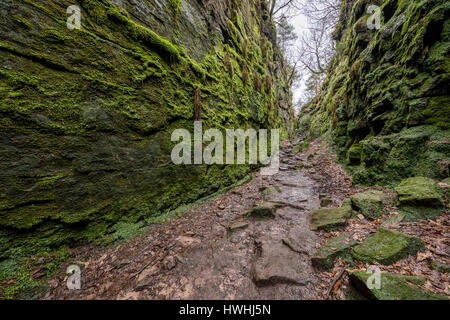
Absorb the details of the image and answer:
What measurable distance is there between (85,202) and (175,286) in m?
2.40

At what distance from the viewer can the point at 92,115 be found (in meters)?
2.97

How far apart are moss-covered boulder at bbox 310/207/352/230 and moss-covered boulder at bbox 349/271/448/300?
4.41 ft

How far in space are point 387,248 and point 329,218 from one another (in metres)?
1.16

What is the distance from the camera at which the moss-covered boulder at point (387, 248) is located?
2.21 m

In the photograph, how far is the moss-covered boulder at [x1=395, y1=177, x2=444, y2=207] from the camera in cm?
287

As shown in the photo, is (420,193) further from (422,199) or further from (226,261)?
(226,261)

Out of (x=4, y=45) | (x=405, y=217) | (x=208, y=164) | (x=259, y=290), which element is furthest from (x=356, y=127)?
(x=4, y=45)

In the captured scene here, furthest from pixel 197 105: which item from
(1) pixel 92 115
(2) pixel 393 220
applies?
(2) pixel 393 220

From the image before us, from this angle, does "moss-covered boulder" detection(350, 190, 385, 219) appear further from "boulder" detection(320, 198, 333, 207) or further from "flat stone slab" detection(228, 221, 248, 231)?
"flat stone slab" detection(228, 221, 248, 231)

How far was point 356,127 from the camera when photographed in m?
6.53

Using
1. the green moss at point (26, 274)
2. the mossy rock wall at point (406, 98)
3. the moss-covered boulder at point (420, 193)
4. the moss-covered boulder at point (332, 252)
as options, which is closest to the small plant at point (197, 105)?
the green moss at point (26, 274)

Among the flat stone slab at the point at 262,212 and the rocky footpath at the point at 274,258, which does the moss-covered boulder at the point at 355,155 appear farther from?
the flat stone slab at the point at 262,212
